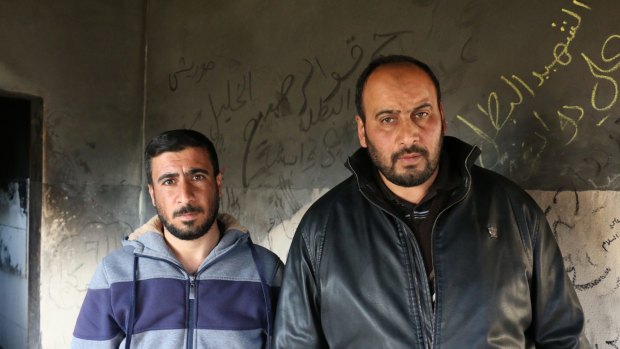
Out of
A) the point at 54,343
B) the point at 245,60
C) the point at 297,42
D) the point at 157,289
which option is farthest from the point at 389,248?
the point at 54,343

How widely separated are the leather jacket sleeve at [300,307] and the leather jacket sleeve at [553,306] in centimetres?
71

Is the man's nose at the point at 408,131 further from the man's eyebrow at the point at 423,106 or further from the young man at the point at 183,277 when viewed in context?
the young man at the point at 183,277

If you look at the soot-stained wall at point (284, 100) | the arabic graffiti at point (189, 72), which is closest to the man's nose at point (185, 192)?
the soot-stained wall at point (284, 100)

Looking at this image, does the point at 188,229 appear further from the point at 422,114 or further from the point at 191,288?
the point at 422,114

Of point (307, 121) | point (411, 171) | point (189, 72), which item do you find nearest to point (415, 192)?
point (411, 171)

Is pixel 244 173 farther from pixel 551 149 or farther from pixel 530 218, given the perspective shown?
pixel 530 218

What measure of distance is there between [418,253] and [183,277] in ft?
3.05

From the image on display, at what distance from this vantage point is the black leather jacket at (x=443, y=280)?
1.56 m

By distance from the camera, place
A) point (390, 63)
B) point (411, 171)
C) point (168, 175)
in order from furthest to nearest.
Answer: point (168, 175)
point (390, 63)
point (411, 171)

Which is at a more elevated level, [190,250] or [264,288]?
[190,250]

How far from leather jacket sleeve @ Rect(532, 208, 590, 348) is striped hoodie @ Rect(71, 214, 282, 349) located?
0.97 m

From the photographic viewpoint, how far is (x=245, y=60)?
12.6ft

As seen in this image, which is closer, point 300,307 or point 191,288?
point 300,307

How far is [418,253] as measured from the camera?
1.62 meters
